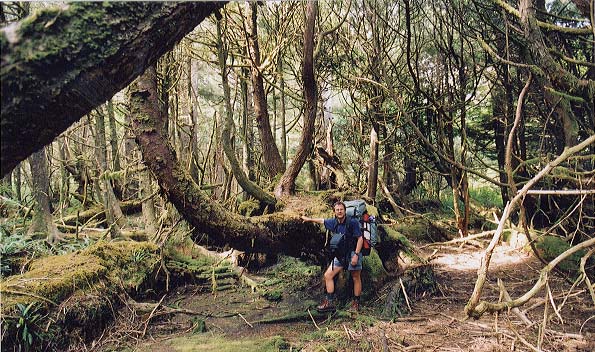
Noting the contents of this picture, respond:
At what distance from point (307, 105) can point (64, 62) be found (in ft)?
17.9

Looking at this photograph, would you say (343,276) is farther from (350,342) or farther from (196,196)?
(196,196)

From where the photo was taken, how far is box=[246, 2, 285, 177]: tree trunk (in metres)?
7.88

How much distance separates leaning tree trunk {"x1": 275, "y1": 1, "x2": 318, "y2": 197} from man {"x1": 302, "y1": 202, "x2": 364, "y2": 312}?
4.56 feet

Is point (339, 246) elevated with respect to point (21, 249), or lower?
lower

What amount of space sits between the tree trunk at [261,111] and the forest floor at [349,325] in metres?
2.57

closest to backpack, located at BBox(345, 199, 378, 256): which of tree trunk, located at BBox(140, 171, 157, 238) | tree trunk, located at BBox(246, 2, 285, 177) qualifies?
tree trunk, located at BBox(246, 2, 285, 177)

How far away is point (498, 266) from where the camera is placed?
7.08m

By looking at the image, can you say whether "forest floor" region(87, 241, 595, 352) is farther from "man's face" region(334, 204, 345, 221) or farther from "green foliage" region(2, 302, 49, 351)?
"man's face" region(334, 204, 345, 221)

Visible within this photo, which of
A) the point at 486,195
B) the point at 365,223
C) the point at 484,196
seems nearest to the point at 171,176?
the point at 365,223

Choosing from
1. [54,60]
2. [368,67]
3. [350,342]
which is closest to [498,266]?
[350,342]

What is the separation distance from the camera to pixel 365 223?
218 inches

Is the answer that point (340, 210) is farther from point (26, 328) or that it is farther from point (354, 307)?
point (26, 328)

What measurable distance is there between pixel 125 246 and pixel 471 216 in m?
8.51

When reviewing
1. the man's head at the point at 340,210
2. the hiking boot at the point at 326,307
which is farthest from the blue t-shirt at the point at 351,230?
the hiking boot at the point at 326,307
